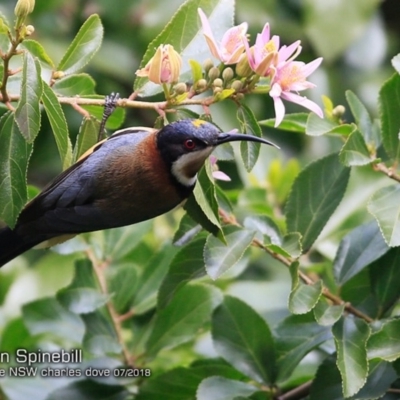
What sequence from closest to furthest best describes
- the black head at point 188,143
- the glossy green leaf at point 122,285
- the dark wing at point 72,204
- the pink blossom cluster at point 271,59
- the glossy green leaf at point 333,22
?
1. the pink blossom cluster at point 271,59
2. the black head at point 188,143
3. the dark wing at point 72,204
4. the glossy green leaf at point 122,285
5. the glossy green leaf at point 333,22

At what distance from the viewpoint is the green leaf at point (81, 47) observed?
1.65 meters

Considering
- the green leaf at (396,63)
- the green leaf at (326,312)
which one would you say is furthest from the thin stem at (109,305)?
the green leaf at (396,63)

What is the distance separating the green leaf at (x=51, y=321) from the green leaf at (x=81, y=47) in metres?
0.72

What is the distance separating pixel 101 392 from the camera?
1.85m

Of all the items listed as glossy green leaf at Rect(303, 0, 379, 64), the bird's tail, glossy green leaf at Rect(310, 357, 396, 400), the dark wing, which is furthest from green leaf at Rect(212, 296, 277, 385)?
glossy green leaf at Rect(303, 0, 379, 64)

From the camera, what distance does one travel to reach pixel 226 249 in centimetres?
156

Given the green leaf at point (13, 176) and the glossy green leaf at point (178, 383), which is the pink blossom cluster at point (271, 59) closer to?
the green leaf at point (13, 176)

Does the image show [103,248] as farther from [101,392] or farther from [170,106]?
[170,106]

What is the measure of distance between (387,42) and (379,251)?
260cm

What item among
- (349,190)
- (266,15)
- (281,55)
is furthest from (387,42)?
(281,55)

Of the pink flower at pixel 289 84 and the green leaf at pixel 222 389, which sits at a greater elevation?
the pink flower at pixel 289 84

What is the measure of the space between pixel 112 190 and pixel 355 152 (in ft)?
1.75

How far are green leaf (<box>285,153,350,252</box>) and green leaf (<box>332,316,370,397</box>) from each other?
251mm

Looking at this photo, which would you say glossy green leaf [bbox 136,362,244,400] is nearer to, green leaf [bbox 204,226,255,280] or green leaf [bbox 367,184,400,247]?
green leaf [bbox 204,226,255,280]
